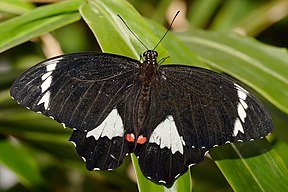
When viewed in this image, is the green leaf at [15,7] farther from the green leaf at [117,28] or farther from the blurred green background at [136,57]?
the green leaf at [117,28]

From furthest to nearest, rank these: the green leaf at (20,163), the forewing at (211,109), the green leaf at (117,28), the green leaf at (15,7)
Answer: the green leaf at (20,163) → the green leaf at (15,7) → the green leaf at (117,28) → the forewing at (211,109)

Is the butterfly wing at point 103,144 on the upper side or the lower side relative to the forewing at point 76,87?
lower

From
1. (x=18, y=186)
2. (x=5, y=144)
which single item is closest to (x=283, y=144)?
(x=5, y=144)

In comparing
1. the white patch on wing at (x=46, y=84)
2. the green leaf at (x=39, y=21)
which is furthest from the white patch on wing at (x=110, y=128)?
the green leaf at (x=39, y=21)

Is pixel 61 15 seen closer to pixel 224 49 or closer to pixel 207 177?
pixel 224 49

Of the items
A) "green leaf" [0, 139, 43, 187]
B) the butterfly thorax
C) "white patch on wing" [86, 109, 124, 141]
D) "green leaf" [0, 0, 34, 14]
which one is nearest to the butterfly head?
the butterfly thorax

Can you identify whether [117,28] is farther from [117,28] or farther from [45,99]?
[45,99]

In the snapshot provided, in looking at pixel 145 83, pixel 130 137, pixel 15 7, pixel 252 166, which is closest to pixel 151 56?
pixel 145 83
